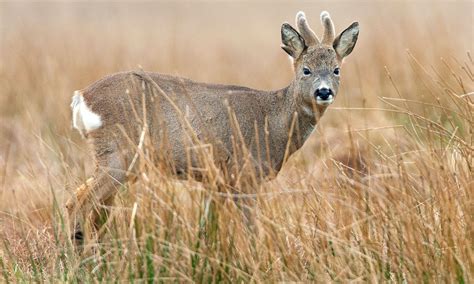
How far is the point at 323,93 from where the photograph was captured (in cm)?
696

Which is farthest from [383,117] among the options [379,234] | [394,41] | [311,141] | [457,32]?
[379,234]

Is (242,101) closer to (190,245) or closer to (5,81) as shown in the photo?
(190,245)

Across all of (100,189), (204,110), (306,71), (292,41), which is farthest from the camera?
(292,41)

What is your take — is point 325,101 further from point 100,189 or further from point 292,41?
point 100,189

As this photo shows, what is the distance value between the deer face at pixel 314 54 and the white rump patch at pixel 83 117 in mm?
1516

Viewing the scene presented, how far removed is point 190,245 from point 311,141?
223 inches

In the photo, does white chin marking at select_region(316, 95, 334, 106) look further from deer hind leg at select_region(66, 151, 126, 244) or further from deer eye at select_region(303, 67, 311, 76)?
deer hind leg at select_region(66, 151, 126, 244)

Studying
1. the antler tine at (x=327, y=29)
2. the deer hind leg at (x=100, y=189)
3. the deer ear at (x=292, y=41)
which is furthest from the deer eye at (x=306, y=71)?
the deer hind leg at (x=100, y=189)

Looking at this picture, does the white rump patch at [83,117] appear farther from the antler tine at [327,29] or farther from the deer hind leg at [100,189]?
the antler tine at [327,29]

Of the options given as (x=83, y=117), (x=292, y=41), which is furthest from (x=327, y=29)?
(x=83, y=117)

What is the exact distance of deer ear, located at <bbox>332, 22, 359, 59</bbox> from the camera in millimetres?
7512

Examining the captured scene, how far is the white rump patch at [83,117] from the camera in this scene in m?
6.96

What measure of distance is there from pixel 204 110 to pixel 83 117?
2.82 ft

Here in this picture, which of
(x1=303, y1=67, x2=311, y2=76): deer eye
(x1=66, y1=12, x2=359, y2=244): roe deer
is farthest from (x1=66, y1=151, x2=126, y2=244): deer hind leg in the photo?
(x1=303, y1=67, x2=311, y2=76): deer eye
